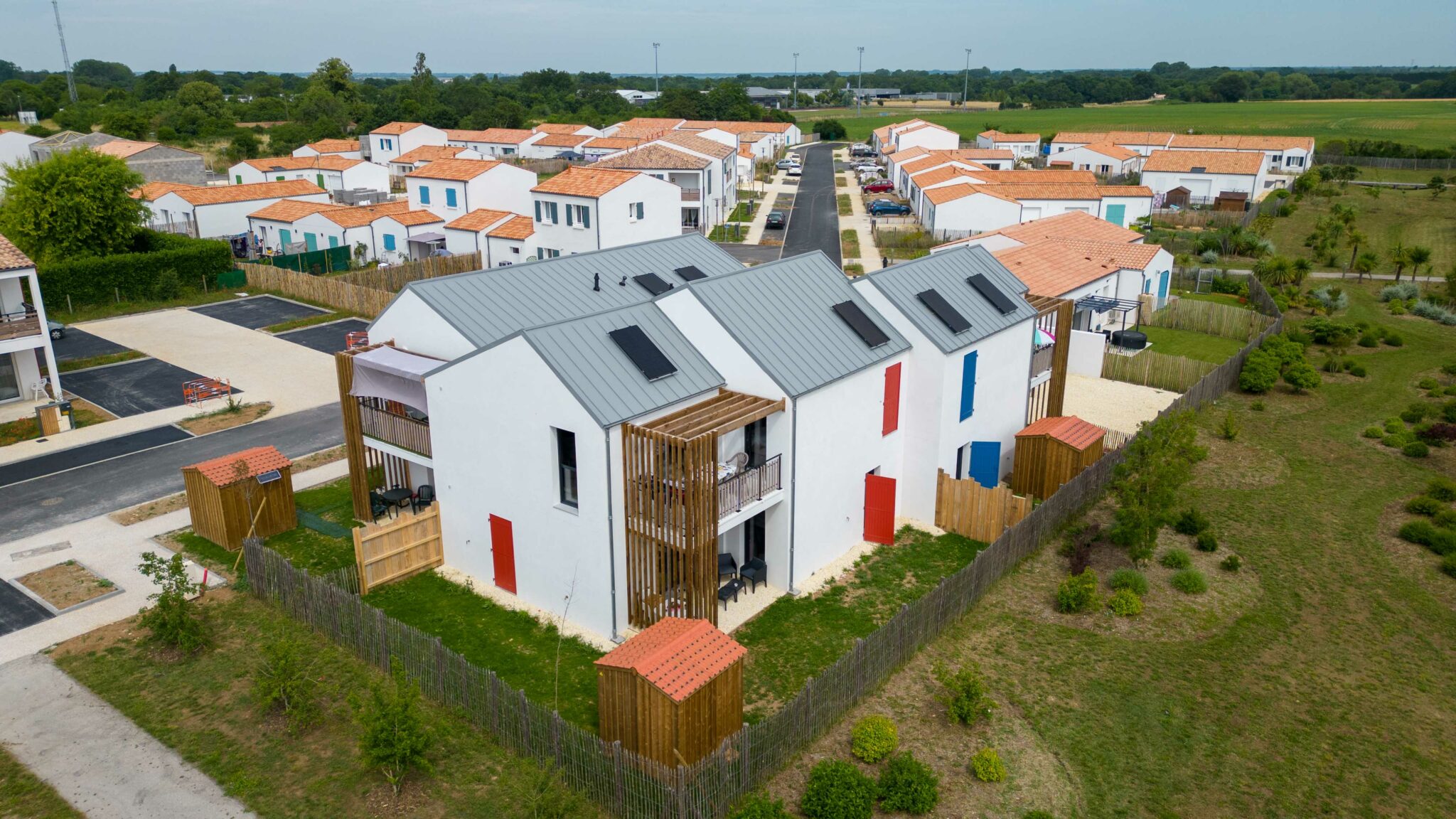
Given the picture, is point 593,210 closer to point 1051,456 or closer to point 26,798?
point 1051,456

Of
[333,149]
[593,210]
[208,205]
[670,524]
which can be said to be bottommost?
[670,524]

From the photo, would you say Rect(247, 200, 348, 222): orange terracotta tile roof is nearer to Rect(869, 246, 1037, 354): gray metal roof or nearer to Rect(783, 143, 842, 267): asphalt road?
Rect(783, 143, 842, 267): asphalt road

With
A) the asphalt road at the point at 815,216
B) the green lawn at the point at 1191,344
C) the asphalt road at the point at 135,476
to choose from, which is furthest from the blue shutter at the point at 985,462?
the asphalt road at the point at 135,476

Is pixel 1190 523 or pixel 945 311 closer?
pixel 1190 523

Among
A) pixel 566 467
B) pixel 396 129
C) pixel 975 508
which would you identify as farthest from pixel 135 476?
pixel 396 129

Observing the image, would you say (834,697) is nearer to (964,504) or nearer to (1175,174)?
(964,504)

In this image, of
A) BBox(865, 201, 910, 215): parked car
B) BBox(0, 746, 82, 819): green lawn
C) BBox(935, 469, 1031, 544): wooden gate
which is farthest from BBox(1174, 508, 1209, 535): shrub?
BBox(865, 201, 910, 215): parked car
